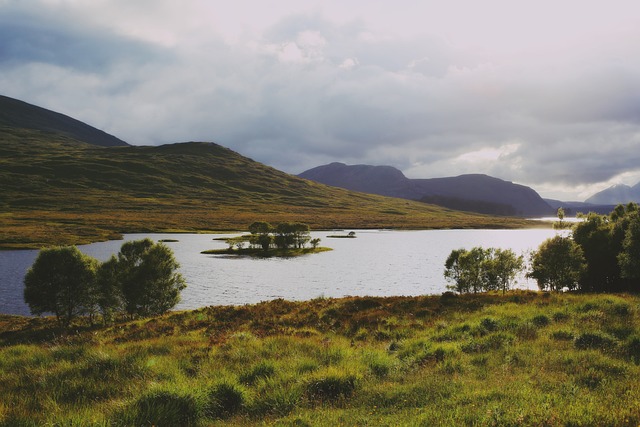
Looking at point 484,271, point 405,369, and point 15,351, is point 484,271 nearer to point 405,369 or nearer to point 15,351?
point 405,369

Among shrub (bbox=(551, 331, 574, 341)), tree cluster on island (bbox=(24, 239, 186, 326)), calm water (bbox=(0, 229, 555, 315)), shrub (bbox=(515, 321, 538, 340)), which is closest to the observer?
shrub (bbox=(551, 331, 574, 341))

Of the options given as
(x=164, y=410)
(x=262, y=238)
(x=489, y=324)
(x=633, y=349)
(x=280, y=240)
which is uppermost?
(x=633, y=349)

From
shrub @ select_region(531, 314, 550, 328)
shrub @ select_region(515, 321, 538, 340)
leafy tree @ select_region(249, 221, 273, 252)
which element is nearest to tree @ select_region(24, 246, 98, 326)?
shrub @ select_region(515, 321, 538, 340)

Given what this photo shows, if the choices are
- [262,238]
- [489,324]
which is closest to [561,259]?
[489,324]

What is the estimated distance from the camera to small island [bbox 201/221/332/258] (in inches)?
5335

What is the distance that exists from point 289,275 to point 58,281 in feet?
184

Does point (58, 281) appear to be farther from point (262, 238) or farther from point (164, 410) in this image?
point (262, 238)

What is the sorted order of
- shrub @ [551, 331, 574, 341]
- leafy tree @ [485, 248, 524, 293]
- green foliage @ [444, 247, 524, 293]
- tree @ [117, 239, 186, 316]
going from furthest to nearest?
1. leafy tree @ [485, 248, 524, 293]
2. green foliage @ [444, 247, 524, 293]
3. tree @ [117, 239, 186, 316]
4. shrub @ [551, 331, 574, 341]

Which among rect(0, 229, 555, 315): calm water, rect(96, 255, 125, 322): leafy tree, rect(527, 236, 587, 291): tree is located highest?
rect(527, 236, 587, 291): tree

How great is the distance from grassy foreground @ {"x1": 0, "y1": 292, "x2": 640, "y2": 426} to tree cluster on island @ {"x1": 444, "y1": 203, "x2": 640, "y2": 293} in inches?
1571

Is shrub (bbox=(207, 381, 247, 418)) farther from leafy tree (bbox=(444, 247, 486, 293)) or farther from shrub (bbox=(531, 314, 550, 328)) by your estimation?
leafy tree (bbox=(444, 247, 486, 293))

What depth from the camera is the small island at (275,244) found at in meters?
136

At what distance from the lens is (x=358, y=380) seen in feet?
34.4

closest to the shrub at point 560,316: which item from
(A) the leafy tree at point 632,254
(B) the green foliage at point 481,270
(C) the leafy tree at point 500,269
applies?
(A) the leafy tree at point 632,254
